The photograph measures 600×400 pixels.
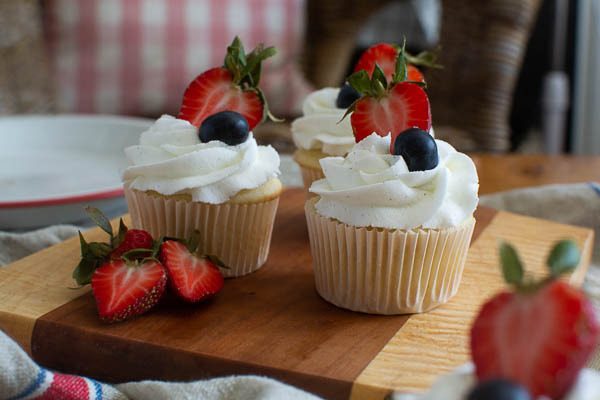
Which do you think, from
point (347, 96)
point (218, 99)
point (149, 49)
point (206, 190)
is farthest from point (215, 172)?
point (149, 49)

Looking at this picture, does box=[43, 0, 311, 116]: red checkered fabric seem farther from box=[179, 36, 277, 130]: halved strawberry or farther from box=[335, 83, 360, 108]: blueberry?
box=[179, 36, 277, 130]: halved strawberry

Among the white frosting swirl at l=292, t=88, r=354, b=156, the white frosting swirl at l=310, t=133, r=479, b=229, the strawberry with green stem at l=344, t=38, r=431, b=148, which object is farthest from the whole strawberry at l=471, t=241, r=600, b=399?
the white frosting swirl at l=292, t=88, r=354, b=156

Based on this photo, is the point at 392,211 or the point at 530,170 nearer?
the point at 392,211

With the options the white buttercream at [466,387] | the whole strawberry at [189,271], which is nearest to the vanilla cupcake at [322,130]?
the whole strawberry at [189,271]

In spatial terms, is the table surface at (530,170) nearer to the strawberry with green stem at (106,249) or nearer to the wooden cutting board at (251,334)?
the wooden cutting board at (251,334)

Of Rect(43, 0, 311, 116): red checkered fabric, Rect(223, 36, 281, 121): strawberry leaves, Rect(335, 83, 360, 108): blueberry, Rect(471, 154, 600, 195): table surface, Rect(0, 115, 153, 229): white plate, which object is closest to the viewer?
Rect(223, 36, 281, 121): strawberry leaves

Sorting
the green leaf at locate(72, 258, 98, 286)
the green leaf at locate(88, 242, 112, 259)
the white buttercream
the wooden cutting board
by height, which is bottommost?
the wooden cutting board

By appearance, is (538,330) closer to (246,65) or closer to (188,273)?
(188,273)
